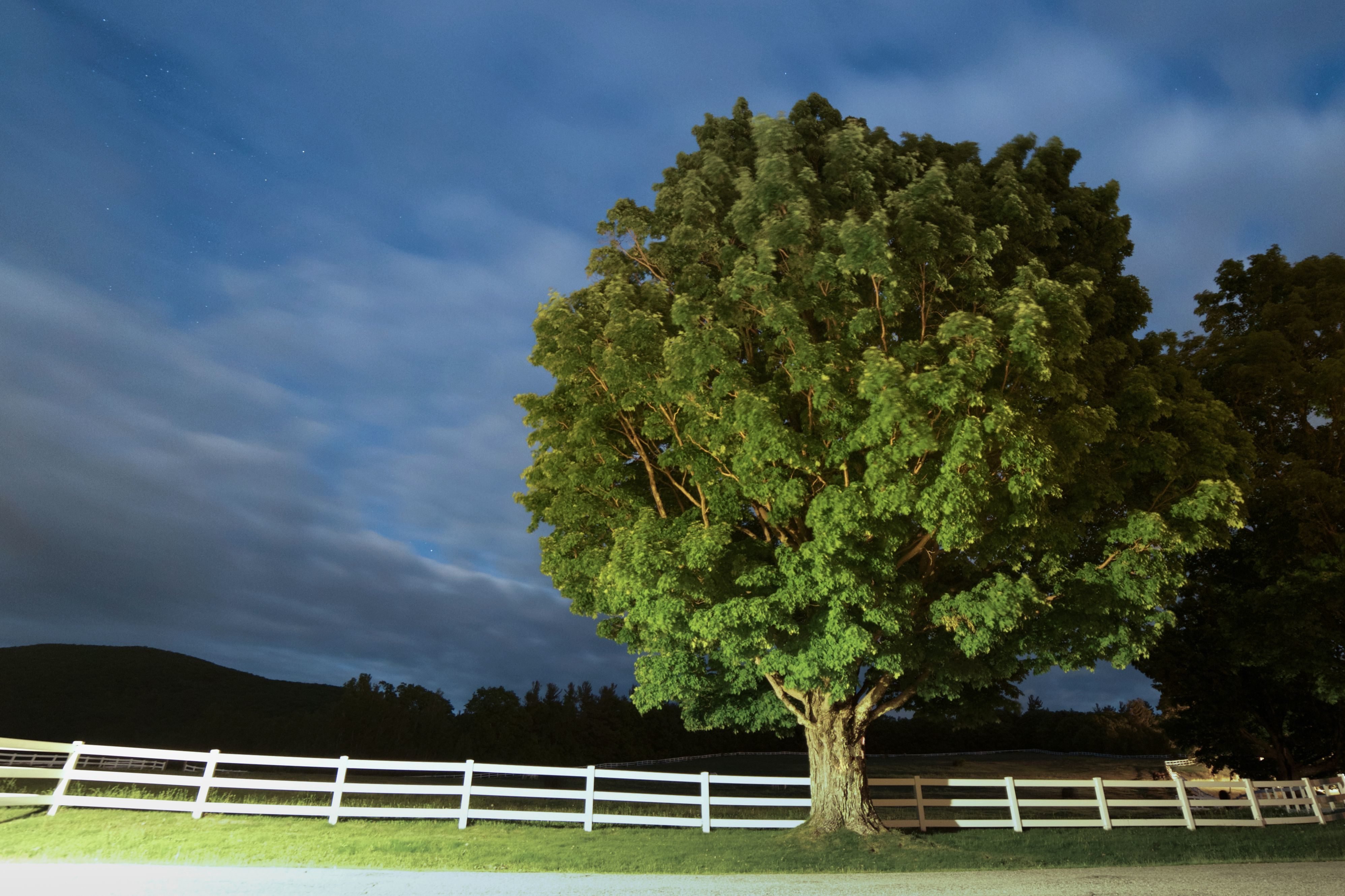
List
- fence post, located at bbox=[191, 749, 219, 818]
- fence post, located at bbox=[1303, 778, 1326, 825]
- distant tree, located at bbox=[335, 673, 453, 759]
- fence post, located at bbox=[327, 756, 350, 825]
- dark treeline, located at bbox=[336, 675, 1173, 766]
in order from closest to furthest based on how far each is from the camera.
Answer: fence post, located at bbox=[191, 749, 219, 818] → fence post, located at bbox=[327, 756, 350, 825] → fence post, located at bbox=[1303, 778, 1326, 825] → dark treeline, located at bbox=[336, 675, 1173, 766] → distant tree, located at bbox=[335, 673, 453, 759]

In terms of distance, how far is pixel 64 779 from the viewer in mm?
12758

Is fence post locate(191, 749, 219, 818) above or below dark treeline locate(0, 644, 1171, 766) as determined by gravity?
below

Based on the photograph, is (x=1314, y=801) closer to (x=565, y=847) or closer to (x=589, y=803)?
(x=589, y=803)

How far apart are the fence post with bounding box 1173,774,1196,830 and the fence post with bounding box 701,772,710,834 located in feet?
34.3

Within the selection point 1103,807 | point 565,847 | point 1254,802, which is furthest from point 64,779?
point 1254,802

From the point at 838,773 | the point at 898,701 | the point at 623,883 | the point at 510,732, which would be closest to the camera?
the point at 623,883

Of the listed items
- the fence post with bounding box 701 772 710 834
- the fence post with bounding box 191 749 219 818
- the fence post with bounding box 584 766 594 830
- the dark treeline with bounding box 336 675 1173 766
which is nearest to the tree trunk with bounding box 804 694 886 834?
the fence post with bounding box 701 772 710 834

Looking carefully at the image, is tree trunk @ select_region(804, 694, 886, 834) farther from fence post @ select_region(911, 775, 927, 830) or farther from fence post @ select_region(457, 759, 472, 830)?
fence post @ select_region(457, 759, 472, 830)

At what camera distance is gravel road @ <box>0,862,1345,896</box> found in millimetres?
7922

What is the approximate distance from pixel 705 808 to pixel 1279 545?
16761mm

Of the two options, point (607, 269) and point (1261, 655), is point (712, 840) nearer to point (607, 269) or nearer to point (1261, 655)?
point (607, 269)

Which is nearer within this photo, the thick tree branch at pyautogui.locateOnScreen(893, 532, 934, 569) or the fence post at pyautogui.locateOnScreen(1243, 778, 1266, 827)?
the thick tree branch at pyautogui.locateOnScreen(893, 532, 934, 569)

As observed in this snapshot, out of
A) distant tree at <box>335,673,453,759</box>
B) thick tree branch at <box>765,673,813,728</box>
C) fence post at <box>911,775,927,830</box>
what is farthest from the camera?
distant tree at <box>335,673,453,759</box>

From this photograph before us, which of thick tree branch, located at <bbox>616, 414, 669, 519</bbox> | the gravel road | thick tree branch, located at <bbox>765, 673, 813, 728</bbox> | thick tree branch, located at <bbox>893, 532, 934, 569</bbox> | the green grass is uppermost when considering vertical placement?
thick tree branch, located at <bbox>616, 414, 669, 519</bbox>
